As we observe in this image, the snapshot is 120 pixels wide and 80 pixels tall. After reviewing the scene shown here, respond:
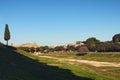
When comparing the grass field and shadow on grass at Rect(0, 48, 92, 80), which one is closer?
shadow on grass at Rect(0, 48, 92, 80)

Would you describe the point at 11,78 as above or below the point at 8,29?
below

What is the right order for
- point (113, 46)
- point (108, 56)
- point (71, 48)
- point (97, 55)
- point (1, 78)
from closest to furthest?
point (1, 78) → point (108, 56) → point (97, 55) → point (113, 46) → point (71, 48)

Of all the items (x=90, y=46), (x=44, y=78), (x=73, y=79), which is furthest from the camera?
(x=90, y=46)

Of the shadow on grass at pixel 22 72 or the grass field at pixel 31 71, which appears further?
the grass field at pixel 31 71

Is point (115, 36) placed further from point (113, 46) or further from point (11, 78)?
point (11, 78)

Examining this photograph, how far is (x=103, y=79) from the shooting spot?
46844 mm

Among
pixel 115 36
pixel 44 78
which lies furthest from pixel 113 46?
pixel 44 78

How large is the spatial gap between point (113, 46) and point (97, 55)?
19449 millimetres

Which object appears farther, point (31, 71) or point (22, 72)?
point (31, 71)

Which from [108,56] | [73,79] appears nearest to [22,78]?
[73,79]

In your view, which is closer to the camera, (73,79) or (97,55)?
(73,79)

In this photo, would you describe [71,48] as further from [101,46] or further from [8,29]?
[8,29]

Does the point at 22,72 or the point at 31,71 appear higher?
the point at 22,72

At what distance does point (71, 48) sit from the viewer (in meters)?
190
